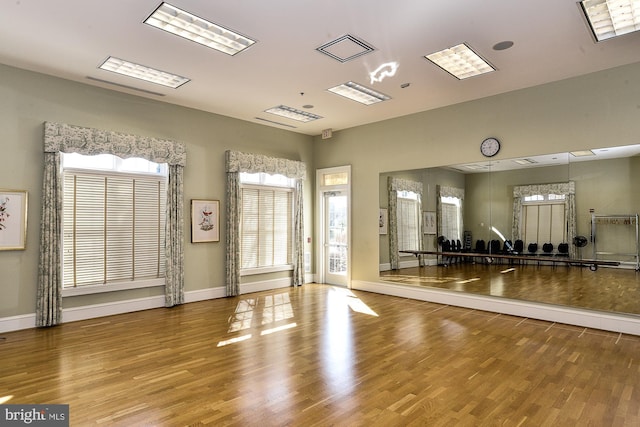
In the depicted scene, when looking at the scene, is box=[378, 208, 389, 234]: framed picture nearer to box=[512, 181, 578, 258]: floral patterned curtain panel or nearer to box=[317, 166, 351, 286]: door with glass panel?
box=[317, 166, 351, 286]: door with glass panel

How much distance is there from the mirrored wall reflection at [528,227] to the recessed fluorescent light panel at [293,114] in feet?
6.51

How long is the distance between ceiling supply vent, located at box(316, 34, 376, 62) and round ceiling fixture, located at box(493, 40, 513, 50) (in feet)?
4.56

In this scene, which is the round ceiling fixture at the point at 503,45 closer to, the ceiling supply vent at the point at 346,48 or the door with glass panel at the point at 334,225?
the ceiling supply vent at the point at 346,48

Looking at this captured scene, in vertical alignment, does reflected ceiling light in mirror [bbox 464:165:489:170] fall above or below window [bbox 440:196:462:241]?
above

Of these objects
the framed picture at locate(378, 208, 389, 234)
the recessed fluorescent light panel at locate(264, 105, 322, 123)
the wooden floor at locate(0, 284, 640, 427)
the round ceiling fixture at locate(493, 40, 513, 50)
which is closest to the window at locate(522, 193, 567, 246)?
the wooden floor at locate(0, 284, 640, 427)

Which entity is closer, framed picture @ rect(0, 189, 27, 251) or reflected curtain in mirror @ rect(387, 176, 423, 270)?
framed picture @ rect(0, 189, 27, 251)

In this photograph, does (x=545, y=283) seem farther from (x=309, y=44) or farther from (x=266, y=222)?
(x=266, y=222)

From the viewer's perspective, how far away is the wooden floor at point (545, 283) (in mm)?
4855

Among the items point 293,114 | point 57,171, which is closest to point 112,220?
point 57,171

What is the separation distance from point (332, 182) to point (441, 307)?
11.8 feet

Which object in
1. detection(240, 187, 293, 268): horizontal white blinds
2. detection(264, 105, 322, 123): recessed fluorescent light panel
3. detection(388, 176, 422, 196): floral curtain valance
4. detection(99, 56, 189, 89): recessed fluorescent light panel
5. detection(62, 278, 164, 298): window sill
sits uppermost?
detection(99, 56, 189, 89): recessed fluorescent light panel

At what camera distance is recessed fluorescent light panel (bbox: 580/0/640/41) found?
351 centimetres

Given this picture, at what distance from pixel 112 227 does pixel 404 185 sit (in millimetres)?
5034

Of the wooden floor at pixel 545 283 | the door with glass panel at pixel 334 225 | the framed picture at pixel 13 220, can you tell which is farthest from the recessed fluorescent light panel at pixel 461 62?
the framed picture at pixel 13 220
